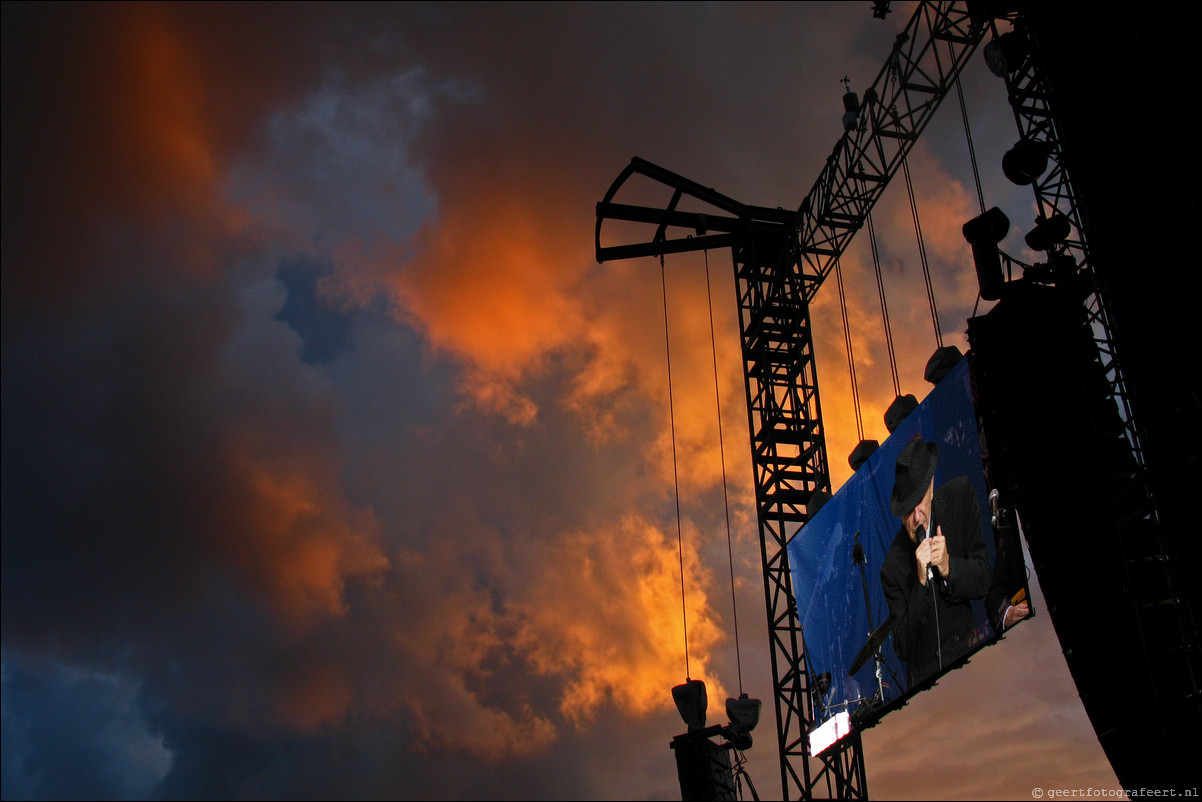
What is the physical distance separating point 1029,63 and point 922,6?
12.0 ft

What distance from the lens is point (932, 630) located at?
1311 centimetres

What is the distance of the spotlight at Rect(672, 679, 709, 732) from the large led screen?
2.50 metres

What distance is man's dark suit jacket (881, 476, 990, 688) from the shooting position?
12.3 metres

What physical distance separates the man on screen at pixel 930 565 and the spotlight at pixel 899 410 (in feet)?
1.52

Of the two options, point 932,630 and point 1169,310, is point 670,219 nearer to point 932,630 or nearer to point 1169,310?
point 932,630

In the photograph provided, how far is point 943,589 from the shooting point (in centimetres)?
1286

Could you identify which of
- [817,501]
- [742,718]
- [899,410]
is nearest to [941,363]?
[899,410]

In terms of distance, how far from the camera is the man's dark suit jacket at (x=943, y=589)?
→ 12328 mm

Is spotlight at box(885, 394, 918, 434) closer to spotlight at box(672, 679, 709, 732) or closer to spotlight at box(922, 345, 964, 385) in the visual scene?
spotlight at box(922, 345, 964, 385)

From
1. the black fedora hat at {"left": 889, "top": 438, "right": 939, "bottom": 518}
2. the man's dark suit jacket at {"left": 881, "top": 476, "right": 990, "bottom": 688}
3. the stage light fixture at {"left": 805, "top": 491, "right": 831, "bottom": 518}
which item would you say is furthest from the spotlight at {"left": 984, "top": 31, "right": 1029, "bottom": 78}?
the stage light fixture at {"left": 805, "top": 491, "right": 831, "bottom": 518}

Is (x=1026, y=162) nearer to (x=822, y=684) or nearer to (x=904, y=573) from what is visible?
(x=904, y=573)

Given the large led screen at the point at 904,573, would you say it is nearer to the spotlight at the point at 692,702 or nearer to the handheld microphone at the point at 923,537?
the handheld microphone at the point at 923,537

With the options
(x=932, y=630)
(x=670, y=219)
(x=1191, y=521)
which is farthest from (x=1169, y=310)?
(x=670, y=219)

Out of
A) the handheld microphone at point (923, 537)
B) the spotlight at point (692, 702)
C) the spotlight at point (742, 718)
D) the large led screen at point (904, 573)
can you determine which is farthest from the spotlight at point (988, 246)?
the spotlight at point (742, 718)
